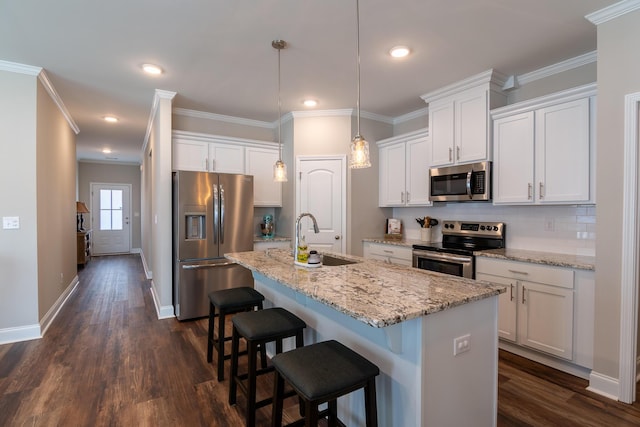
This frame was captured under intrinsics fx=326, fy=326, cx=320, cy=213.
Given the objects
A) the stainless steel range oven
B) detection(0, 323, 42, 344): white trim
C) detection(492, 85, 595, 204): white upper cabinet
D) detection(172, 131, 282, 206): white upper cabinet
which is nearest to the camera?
detection(492, 85, 595, 204): white upper cabinet

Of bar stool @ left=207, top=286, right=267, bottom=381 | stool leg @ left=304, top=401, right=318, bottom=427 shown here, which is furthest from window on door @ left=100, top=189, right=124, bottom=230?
stool leg @ left=304, top=401, right=318, bottom=427

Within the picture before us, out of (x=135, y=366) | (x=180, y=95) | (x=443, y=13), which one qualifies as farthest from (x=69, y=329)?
(x=443, y=13)

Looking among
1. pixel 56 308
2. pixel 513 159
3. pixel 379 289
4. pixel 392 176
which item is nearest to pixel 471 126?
pixel 513 159

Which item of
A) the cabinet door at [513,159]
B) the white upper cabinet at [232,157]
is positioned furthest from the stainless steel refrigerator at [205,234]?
the cabinet door at [513,159]

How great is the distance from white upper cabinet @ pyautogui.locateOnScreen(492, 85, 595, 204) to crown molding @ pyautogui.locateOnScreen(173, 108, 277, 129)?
3184 mm

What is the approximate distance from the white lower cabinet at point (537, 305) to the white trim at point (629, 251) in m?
0.36

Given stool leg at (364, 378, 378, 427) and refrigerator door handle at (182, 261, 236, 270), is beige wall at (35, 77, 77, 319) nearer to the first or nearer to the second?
refrigerator door handle at (182, 261, 236, 270)

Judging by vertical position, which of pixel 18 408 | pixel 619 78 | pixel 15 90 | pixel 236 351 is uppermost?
pixel 15 90

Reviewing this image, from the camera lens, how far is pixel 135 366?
269cm

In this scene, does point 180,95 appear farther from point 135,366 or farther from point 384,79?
point 135,366

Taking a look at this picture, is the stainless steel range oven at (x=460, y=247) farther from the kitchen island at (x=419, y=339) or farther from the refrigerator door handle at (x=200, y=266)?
the refrigerator door handle at (x=200, y=266)

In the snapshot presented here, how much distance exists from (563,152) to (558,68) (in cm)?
86

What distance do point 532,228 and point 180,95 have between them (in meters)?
4.10

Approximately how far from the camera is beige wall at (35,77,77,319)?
333 cm
